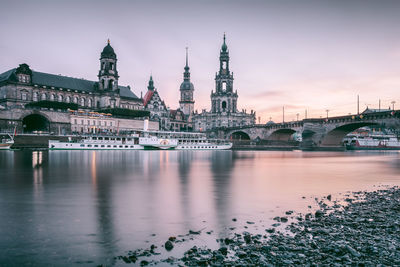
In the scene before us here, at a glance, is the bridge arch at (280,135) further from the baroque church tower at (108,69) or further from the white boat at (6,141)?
the white boat at (6,141)

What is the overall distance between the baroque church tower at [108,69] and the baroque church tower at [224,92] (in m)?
52.6

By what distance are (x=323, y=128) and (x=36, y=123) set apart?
7088cm

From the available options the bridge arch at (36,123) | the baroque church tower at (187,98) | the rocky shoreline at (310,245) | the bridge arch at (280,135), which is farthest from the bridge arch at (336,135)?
the baroque church tower at (187,98)

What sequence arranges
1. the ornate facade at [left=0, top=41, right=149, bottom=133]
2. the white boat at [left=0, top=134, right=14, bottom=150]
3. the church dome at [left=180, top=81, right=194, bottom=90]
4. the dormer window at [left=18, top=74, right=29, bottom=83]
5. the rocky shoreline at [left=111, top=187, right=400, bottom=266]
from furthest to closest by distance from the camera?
the church dome at [left=180, top=81, right=194, bottom=90] < the dormer window at [left=18, top=74, right=29, bottom=83] < the ornate facade at [left=0, top=41, right=149, bottom=133] < the white boat at [left=0, top=134, right=14, bottom=150] < the rocky shoreline at [left=111, top=187, right=400, bottom=266]

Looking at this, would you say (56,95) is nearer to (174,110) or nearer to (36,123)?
(36,123)

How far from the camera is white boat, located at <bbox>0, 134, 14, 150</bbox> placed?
55.5 m

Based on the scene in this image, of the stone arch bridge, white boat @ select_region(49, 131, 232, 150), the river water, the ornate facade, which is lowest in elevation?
the river water

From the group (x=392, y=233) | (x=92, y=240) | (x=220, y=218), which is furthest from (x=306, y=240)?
(x=92, y=240)

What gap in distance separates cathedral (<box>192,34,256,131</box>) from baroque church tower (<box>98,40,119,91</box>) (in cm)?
4751

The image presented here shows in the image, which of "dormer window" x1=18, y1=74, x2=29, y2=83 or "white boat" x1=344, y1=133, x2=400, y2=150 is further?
"white boat" x1=344, y1=133, x2=400, y2=150

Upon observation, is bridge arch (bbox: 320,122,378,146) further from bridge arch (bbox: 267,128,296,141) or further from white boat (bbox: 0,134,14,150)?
white boat (bbox: 0,134,14,150)

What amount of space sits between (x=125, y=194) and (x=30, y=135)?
187ft

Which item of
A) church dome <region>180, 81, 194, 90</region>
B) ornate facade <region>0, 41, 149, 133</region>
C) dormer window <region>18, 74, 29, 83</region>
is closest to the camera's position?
ornate facade <region>0, 41, 149, 133</region>

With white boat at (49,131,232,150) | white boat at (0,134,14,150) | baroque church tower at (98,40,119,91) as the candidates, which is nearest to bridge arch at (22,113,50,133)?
white boat at (49,131,232,150)
